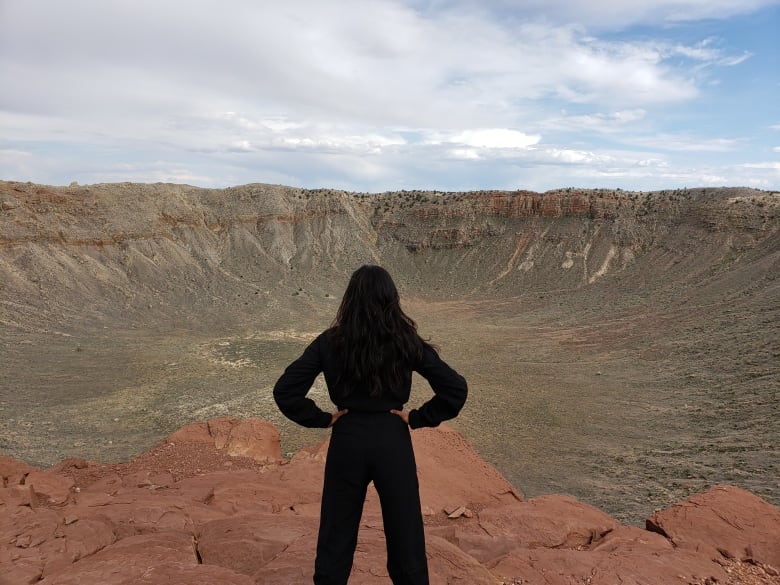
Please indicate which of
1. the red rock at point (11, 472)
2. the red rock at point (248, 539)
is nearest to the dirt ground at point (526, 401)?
the red rock at point (11, 472)

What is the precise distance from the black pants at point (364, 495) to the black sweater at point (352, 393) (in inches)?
3.6

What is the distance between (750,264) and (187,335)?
33.7 m

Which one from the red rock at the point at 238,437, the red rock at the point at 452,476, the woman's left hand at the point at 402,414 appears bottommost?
the red rock at the point at 238,437

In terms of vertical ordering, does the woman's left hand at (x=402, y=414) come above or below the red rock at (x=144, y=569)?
above

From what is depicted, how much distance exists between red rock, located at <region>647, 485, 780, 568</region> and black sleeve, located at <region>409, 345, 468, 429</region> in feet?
14.0

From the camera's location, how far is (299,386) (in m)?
3.23

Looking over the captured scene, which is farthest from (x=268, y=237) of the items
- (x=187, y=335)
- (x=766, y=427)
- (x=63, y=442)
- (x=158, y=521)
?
(x=158, y=521)

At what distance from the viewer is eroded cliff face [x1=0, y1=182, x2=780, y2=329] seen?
3544 centimetres

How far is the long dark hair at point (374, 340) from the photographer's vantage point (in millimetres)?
3127

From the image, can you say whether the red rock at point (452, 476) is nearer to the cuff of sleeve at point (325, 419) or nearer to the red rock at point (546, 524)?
the red rock at point (546, 524)

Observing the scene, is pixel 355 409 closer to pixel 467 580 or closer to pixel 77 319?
pixel 467 580

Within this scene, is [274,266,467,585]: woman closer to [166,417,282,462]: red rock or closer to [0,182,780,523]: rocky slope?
[166,417,282,462]: red rock

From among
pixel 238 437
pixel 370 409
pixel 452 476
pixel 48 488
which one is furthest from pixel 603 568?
pixel 238 437

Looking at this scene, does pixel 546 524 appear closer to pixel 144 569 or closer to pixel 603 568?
pixel 603 568
